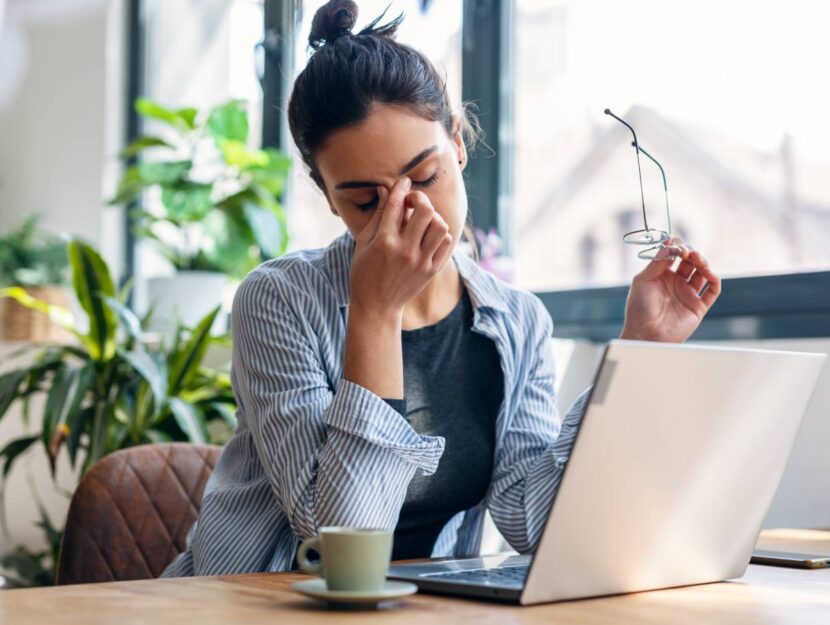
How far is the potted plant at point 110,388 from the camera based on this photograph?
2.52m

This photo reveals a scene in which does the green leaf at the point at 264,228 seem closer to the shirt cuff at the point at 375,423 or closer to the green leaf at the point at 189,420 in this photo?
the green leaf at the point at 189,420

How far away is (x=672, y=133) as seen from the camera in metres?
2.08

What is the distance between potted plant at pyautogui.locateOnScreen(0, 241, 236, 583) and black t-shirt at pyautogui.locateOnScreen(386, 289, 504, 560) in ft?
3.83

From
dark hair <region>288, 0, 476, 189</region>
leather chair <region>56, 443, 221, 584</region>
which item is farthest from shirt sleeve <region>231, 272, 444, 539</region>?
leather chair <region>56, 443, 221, 584</region>

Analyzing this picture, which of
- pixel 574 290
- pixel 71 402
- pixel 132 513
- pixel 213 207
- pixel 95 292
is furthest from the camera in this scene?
pixel 213 207

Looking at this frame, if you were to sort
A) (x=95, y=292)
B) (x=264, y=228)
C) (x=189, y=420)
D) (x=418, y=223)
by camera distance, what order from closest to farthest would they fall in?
(x=418, y=223), (x=189, y=420), (x=95, y=292), (x=264, y=228)

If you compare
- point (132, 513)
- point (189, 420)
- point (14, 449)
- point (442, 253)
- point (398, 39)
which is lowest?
point (14, 449)

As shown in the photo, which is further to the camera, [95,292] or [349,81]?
[95,292]

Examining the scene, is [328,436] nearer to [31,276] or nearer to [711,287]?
[711,287]

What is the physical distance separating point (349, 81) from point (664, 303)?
480mm

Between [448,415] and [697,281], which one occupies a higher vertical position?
[697,281]

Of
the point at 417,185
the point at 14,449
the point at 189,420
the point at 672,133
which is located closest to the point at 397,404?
the point at 417,185

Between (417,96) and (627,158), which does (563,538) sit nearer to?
(417,96)

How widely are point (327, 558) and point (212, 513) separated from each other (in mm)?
539
